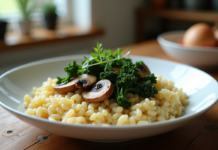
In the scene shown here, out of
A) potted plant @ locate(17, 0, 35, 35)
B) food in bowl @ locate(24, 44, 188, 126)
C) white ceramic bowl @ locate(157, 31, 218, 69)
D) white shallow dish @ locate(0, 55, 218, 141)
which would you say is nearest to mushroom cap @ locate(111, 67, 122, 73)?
food in bowl @ locate(24, 44, 188, 126)

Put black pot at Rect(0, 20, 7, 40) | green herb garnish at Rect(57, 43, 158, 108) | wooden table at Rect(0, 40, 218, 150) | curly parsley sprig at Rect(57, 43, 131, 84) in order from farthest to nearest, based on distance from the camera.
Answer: black pot at Rect(0, 20, 7, 40) < curly parsley sprig at Rect(57, 43, 131, 84) < green herb garnish at Rect(57, 43, 158, 108) < wooden table at Rect(0, 40, 218, 150)

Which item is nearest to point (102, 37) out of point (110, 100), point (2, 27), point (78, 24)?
point (78, 24)

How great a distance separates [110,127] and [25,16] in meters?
2.33

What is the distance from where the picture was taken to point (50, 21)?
9.23ft

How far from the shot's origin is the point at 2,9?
2.83 m

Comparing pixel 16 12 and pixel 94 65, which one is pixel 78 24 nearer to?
pixel 16 12

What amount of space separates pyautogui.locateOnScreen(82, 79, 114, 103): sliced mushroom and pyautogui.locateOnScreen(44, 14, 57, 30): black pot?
6.80 ft

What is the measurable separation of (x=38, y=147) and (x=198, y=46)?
1251 mm

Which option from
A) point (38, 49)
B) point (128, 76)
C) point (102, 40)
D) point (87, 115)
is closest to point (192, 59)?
point (128, 76)

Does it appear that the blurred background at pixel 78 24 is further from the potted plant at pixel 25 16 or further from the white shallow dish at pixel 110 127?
the white shallow dish at pixel 110 127

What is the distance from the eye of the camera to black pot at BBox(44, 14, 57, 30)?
2791mm

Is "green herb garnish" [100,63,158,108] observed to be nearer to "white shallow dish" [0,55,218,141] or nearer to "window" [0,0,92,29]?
"white shallow dish" [0,55,218,141]

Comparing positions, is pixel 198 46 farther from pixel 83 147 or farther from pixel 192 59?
pixel 83 147

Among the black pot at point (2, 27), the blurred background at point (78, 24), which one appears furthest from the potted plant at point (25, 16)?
the black pot at point (2, 27)
